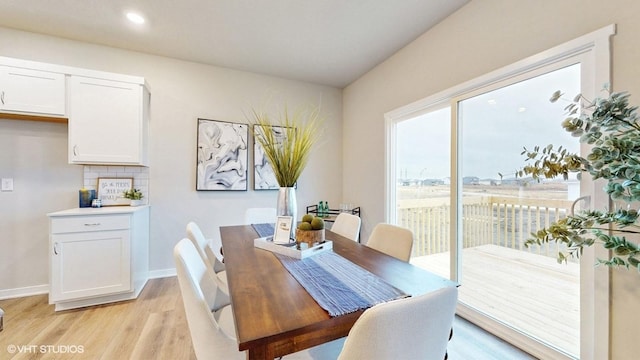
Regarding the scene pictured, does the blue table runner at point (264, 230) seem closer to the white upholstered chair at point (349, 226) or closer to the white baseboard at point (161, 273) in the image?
the white upholstered chair at point (349, 226)

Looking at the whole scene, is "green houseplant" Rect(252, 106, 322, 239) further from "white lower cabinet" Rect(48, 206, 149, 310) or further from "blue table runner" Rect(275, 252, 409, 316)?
"white lower cabinet" Rect(48, 206, 149, 310)

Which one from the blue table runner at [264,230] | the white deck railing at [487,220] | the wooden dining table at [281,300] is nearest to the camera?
the wooden dining table at [281,300]

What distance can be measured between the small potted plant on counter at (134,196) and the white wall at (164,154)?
0.16 meters

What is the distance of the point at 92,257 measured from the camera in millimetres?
2340

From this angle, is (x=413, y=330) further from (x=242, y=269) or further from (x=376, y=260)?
(x=242, y=269)

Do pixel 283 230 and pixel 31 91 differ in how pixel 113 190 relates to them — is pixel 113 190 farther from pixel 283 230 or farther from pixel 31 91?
pixel 283 230

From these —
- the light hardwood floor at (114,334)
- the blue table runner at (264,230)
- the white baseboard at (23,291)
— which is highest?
the blue table runner at (264,230)

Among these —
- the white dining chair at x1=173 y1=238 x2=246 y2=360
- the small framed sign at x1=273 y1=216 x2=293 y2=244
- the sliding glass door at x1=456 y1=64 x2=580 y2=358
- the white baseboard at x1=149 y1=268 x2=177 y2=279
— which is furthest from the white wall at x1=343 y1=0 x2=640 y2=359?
the white baseboard at x1=149 y1=268 x2=177 y2=279

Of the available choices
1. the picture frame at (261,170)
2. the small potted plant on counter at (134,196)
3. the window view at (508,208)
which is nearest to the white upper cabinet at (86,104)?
the small potted plant on counter at (134,196)

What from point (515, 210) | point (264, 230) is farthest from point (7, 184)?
point (515, 210)

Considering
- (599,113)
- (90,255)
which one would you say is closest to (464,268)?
(599,113)

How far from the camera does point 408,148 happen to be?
3.00 meters

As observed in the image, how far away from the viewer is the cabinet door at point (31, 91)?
90.0 inches

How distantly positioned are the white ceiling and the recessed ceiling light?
0.18 ft
